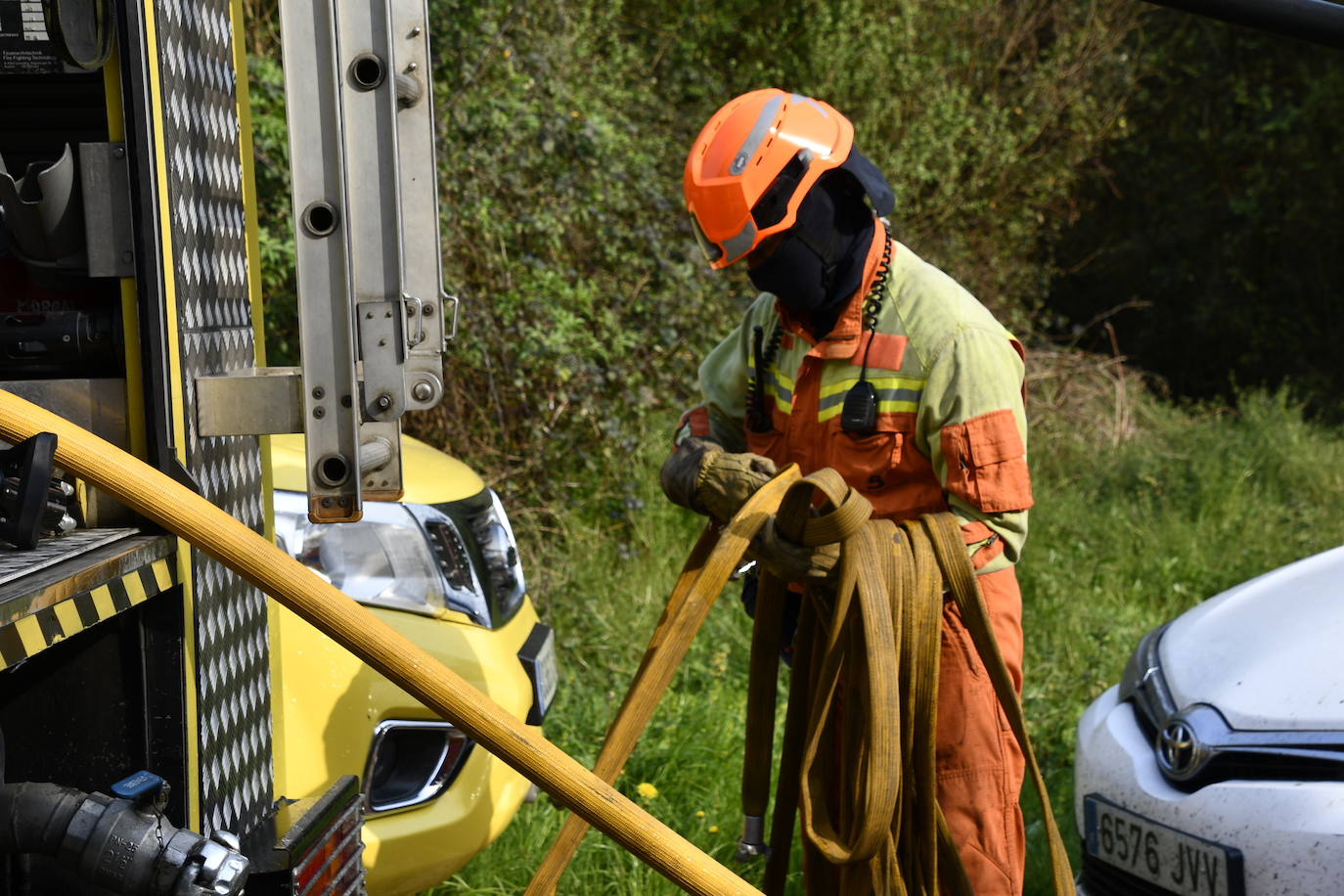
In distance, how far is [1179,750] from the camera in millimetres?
2838

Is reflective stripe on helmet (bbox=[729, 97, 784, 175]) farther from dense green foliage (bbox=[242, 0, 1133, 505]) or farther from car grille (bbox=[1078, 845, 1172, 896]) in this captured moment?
dense green foliage (bbox=[242, 0, 1133, 505])

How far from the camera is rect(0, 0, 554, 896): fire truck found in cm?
179

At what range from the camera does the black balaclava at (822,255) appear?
288 centimetres

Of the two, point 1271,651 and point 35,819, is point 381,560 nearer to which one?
point 35,819

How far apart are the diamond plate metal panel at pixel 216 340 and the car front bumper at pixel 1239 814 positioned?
73.3 inches

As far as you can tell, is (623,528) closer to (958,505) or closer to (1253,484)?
(958,505)

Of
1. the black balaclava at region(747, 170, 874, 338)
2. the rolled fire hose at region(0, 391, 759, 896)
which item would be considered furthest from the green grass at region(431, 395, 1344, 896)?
the rolled fire hose at region(0, 391, 759, 896)

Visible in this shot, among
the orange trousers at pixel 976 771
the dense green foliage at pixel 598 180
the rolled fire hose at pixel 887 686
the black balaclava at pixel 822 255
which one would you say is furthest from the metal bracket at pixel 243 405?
the dense green foliage at pixel 598 180

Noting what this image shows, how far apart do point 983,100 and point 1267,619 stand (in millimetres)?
7675

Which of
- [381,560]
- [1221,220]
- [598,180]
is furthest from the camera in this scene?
[1221,220]

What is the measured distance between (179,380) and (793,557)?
4.15 ft

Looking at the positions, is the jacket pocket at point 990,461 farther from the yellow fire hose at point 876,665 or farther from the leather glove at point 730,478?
the leather glove at point 730,478

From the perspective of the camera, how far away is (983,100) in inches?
394

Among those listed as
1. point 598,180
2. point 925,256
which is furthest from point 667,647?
point 925,256
